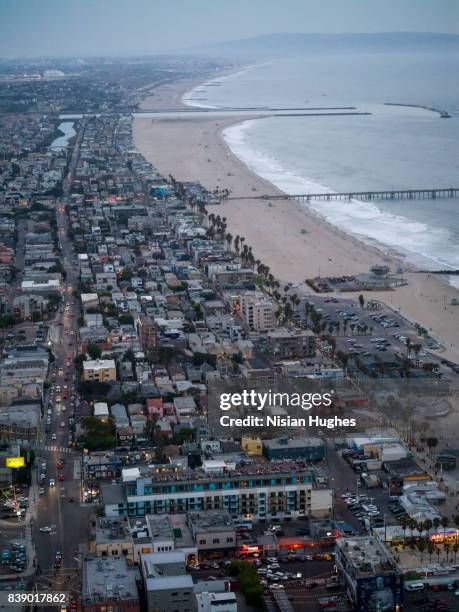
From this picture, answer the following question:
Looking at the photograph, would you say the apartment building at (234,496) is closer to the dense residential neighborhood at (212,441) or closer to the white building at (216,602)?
the dense residential neighborhood at (212,441)

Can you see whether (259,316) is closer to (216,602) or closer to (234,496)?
(234,496)

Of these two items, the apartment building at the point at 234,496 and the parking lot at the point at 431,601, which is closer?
the parking lot at the point at 431,601

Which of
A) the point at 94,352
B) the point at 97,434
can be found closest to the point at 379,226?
the point at 94,352

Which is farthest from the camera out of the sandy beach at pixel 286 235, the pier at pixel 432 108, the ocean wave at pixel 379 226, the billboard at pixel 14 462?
the pier at pixel 432 108

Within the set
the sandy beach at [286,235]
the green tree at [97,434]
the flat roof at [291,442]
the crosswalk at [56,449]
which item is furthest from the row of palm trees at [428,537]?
the sandy beach at [286,235]

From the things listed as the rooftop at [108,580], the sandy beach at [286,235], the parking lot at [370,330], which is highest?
the rooftop at [108,580]

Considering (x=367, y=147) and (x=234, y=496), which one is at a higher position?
(x=234, y=496)

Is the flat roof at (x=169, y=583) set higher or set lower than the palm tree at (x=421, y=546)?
higher
